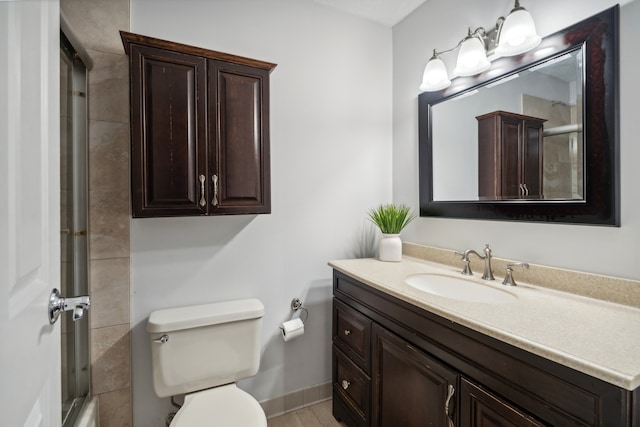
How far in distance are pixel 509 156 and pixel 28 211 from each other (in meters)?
1.70

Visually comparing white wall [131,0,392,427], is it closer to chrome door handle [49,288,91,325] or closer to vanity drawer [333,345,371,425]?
vanity drawer [333,345,371,425]

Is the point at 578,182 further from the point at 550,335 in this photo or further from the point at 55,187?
the point at 55,187

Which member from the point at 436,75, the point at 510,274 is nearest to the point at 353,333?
the point at 510,274

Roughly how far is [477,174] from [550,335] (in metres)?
0.98

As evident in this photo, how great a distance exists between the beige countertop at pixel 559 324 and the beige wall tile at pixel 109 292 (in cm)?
118

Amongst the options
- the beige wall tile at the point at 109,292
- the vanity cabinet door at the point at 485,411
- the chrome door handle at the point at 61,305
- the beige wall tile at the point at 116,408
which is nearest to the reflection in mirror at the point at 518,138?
the vanity cabinet door at the point at 485,411

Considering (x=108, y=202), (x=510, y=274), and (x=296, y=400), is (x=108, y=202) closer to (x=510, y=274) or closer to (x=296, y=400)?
(x=296, y=400)

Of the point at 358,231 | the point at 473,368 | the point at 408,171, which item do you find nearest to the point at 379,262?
Result: the point at 358,231

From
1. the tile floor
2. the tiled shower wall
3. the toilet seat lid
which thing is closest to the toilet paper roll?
the toilet seat lid

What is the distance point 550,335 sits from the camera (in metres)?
0.82

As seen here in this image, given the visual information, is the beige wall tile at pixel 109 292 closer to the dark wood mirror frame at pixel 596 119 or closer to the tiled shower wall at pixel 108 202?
the tiled shower wall at pixel 108 202

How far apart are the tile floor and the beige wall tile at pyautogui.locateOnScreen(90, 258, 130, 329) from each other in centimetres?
103

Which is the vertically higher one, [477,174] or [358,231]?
[477,174]

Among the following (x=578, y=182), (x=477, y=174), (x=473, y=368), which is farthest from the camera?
(x=477, y=174)
